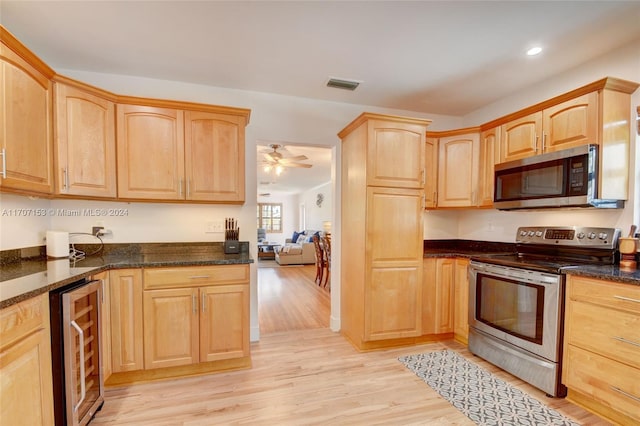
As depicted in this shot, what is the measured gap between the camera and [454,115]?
143 inches

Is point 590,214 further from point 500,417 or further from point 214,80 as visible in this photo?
point 214,80

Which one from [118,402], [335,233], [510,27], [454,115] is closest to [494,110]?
[454,115]

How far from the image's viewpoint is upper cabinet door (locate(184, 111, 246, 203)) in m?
2.44

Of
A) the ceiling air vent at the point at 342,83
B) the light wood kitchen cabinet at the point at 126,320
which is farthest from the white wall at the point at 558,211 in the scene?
the light wood kitchen cabinet at the point at 126,320

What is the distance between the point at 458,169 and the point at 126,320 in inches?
134

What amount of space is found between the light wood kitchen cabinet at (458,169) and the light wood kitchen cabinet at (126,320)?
3028mm

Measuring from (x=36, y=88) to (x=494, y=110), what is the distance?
13.4 feet

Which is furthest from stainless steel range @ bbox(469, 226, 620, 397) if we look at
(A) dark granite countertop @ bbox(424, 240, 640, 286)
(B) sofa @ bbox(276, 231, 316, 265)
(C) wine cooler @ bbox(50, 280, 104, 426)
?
(B) sofa @ bbox(276, 231, 316, 265)

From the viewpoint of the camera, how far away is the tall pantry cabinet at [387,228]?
2.64m

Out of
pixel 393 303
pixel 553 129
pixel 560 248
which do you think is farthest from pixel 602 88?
pixel 393 303

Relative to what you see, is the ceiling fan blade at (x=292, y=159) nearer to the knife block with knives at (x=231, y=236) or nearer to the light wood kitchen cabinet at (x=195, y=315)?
the knife block with knives at (x=231, y=236)

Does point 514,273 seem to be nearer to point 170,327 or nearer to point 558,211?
point 558,211

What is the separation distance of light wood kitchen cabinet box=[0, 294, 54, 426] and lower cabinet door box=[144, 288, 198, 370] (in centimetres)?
68

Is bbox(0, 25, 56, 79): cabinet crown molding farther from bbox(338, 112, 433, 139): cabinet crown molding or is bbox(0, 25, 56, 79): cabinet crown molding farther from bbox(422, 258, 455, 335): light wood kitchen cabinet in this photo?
bbox(422, 258, 455, 335): light wood kitchen cabinet
